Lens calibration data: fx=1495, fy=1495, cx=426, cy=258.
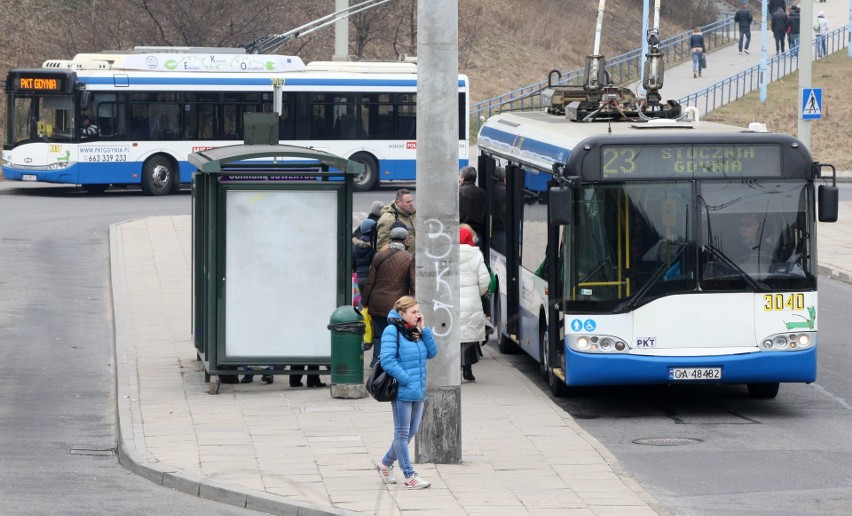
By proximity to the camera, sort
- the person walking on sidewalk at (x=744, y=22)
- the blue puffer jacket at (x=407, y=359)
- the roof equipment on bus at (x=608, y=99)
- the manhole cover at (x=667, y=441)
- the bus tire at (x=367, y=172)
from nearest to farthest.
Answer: the blue puffer jacket at (x=407, y=359)
the manhole cover at (x=667, y=441)
the roof equipment on bus at (x=608, y=99)
the bus tire at (x=367, y=172)
the person walking on sidewalk at (x=744, y=22)

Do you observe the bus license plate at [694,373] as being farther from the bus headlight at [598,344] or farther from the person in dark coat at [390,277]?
the person in dark coat at [390,277]

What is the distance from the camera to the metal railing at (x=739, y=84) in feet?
164

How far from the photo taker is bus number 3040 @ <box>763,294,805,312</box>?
43.6ft

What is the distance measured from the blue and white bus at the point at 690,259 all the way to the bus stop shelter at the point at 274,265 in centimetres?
237

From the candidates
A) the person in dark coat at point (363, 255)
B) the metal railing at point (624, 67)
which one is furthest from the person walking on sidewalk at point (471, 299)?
the metal railing at point (624, 67)

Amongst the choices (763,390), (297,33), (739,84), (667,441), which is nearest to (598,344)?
(667,441)

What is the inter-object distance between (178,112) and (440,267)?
25.7m

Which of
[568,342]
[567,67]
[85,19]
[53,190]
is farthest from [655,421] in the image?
[567,67]

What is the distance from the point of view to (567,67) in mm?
58969

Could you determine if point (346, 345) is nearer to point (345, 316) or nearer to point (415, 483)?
point (345, 316)

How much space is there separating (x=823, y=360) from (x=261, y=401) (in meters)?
6.49

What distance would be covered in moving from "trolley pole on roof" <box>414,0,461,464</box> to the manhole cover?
207cm

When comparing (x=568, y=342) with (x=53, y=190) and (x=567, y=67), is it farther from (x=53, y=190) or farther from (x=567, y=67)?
(x=567, y=67)

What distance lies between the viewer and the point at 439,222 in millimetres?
10820
